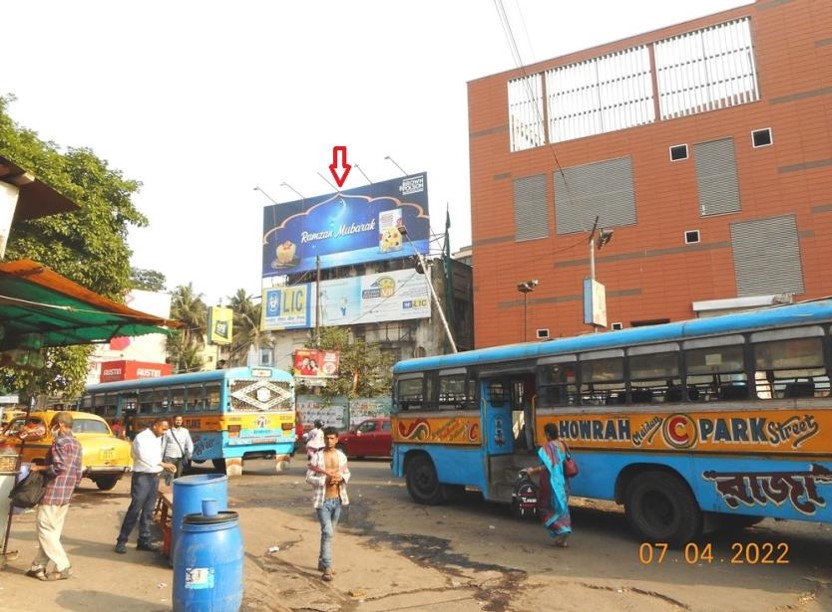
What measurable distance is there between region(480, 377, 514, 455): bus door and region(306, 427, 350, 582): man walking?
401 centimetres

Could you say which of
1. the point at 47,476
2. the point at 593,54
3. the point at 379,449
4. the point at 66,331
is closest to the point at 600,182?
the point at 593,54

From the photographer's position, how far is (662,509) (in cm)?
809

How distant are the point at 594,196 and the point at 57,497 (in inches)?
1103

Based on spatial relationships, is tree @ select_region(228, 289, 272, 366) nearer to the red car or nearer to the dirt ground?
the red car

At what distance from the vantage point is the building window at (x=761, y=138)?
26.6 m

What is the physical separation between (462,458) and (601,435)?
298cm

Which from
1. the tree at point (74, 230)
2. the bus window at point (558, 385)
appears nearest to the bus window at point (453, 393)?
the bus window at point (558, 385)

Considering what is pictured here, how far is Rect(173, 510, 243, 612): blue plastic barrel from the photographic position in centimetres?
486

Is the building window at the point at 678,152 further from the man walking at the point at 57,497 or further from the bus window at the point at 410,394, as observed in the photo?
the man walking at the point at 57,497

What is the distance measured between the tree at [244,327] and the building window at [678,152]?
36.3 m

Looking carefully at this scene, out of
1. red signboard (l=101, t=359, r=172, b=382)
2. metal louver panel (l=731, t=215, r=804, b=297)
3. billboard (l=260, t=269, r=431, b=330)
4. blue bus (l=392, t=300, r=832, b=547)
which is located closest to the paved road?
blue bus (l=392, t=300, r=832, b=547)

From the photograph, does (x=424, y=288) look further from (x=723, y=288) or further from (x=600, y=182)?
(x=723, y=288)

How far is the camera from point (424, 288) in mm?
41125

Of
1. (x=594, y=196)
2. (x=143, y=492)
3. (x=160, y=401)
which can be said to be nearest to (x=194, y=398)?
(x=160, y=401)
